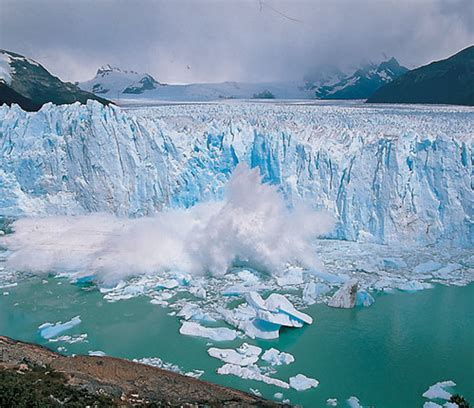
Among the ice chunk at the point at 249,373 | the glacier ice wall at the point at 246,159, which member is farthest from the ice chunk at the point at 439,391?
the glacier ice wall at the point at 246,159

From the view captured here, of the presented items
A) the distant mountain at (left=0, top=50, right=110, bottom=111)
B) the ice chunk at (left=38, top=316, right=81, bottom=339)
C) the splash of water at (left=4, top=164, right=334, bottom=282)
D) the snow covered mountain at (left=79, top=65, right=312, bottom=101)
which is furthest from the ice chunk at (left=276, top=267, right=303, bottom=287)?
the distant mountain at (left=0, top=50, right=110, bottom=111)

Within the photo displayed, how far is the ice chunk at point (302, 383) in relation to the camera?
7.11 metres

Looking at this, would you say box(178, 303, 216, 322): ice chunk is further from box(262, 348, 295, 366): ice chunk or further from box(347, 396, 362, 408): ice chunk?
box(347, 396, 362, 408): ice chunk

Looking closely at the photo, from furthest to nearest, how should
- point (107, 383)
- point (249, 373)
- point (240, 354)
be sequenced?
point (240, 354) < point (249, 373) < point (107, 383)

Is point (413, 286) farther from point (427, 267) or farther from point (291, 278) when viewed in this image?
point (291, 278)

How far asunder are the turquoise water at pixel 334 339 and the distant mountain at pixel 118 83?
15.2 m

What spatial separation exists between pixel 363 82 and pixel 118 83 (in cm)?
1210

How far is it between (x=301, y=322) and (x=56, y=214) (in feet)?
28.6

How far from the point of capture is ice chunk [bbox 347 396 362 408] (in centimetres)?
672

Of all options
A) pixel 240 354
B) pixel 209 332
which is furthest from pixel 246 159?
pixel 240 354

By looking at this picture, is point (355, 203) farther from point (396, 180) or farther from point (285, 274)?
point (285, 274)

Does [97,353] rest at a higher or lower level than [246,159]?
lower

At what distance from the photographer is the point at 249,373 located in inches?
291

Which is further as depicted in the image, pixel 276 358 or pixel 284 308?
pixel 284 308
